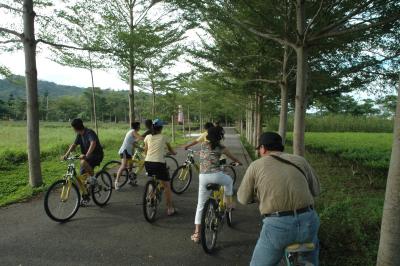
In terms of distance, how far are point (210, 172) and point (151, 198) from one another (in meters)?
1.40

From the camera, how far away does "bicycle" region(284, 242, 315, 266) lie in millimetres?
2658

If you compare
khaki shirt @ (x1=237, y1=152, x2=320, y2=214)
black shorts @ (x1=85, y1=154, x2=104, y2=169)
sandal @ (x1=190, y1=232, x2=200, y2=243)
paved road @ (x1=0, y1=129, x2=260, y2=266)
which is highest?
khaki shirt @ (x1=237, y1=152, x2=320, y2=214)

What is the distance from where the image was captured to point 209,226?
4.58m

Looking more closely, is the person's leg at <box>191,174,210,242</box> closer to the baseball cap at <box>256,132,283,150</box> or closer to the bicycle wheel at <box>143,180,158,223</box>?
the bicycle wheel at <box>143,180,158,223</box>

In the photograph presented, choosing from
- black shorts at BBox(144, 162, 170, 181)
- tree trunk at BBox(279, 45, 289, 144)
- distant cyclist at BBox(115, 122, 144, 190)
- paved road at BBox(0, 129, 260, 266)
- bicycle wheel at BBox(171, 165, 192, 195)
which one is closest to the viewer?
paved road at BBox(0, 129, 260, 266)

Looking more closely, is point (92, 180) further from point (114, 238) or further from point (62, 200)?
point (114, 238)

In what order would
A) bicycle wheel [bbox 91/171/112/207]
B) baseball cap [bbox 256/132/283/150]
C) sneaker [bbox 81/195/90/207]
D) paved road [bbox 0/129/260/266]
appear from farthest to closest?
1. bicycle wheel [bbox 91/171/112/207]
2. sneaker [bbox 81/195/90/207]
3. paved road [bbox 0/129/260/266]
4. baseball cap [bbox 256/132/283/150]

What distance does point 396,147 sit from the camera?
2.95 metres

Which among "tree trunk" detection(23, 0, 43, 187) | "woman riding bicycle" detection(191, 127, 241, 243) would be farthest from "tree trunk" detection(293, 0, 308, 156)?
"tree trunk" detection(23, 0, 43, 187)

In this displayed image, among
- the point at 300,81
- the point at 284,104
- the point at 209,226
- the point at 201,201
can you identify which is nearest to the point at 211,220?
the point at 209,226

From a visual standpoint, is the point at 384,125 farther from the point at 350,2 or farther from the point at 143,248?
the point at 143,248

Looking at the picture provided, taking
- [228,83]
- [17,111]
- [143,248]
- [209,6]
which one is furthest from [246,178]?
[17,111]

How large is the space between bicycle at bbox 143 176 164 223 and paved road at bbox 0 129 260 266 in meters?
0.16

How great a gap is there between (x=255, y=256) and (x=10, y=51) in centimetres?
837
